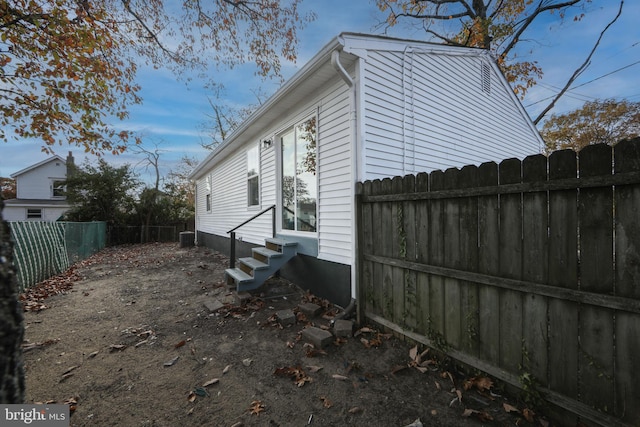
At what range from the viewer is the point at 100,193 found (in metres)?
15.5

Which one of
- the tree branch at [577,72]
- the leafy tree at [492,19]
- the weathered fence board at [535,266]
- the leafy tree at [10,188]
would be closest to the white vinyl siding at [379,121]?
the weathered fence board at [535,266]

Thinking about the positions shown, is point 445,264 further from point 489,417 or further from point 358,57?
point 358,57

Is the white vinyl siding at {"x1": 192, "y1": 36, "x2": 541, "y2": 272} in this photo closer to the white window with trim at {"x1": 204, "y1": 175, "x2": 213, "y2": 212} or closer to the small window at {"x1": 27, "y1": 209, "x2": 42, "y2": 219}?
the white window with trim at {"x1": 204, "y1": 175, "x2": 213, "y2": 212}

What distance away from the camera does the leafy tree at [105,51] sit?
6.31m

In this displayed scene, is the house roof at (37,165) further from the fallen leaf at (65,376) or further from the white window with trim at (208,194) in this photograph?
the fallen leaf at (65,376)

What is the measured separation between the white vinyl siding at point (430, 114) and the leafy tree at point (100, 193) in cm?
1686

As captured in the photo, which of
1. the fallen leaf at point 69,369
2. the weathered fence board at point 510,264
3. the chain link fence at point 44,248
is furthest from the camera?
the chain link fence at point 44,248

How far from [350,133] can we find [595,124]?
59.7 feet

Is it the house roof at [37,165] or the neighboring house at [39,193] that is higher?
the house roof at [37,165]

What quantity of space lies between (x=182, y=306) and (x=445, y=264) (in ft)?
14.4

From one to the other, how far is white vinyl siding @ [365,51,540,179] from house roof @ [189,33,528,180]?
0.14 meters

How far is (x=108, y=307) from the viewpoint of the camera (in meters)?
5.00

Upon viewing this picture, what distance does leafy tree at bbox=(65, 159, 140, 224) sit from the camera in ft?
50.0

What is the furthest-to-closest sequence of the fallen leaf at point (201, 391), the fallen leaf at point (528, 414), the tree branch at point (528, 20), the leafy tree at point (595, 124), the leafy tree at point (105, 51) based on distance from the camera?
1. the leafy tree at point (595, 124)
2. the tree branch at point (528, 20)
3. the leafy tree at point (105, 51)
4. the fallen leaf at point (201, 391)
5. the fallen leaf at point (528, 414)
